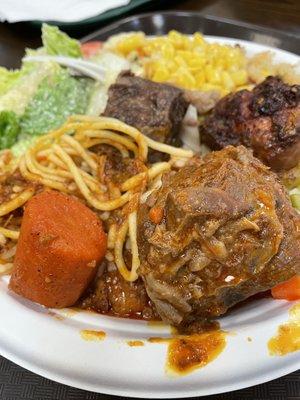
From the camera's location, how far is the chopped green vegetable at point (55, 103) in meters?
3.41

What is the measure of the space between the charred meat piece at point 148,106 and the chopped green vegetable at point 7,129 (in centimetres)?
85

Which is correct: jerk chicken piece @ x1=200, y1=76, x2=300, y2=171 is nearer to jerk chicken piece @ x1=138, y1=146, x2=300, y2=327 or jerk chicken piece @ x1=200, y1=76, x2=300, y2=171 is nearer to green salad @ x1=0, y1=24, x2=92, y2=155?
jerk chicken piece @ x1=138, y1=146, x2=300, y2=327

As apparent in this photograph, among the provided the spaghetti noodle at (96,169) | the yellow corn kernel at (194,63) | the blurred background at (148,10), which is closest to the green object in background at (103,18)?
the blurred background at (148,10)

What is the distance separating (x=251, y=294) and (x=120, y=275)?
2.23 ft

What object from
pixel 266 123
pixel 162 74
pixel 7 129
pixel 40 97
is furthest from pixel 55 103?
pixel 266 123

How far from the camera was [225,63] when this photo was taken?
3.49 m

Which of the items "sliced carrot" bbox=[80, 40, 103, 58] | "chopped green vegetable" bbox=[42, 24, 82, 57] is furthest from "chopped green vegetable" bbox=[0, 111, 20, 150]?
"sliced carrot" bbox=[80, 40, 103, 58]

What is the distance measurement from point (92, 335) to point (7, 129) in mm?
1855

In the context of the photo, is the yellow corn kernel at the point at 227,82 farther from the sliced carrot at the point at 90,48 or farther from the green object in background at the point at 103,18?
the green object in background at the point at 103,18


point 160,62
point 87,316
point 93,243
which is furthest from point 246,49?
point 87,316

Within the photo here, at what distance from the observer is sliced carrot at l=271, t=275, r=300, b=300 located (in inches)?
84.9

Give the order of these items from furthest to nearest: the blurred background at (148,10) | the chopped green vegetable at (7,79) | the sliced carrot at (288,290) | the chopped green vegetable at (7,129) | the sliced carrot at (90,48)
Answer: the blurred background at (148,10) < the sliced carrot at (90,48) < the chopped green vegetable at (7,79) < the chopped green vegetable at (7,129) < the sliced carrot at (288,290)

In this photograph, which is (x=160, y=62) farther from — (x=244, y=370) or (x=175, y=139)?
(x=244, y=370)

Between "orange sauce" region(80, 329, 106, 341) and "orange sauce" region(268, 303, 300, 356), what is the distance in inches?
29.0
